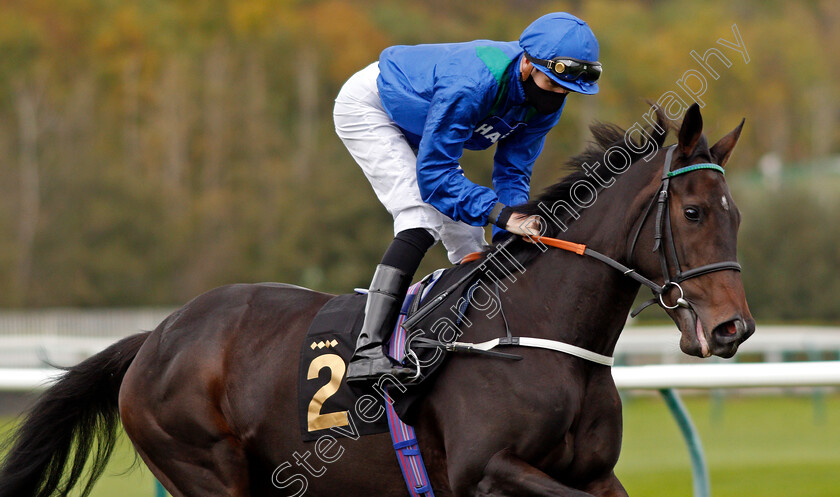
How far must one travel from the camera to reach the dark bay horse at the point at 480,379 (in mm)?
2939

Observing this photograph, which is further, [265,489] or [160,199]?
[160,199]

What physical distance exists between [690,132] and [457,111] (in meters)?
0.72

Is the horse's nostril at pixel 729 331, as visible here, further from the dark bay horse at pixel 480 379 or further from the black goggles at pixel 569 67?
the black goggles at pixel 569 67

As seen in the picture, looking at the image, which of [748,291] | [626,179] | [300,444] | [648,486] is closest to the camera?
[626,179]

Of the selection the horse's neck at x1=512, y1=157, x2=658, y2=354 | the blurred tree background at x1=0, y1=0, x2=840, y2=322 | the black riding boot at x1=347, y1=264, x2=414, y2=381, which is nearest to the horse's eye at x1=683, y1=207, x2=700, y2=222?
the horse's neck at x1=512, y1=157, x2=658, y2=354

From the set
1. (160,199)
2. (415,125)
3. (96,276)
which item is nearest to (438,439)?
(415,125)

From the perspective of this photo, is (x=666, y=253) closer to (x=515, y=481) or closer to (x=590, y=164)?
(x=590, y=164)

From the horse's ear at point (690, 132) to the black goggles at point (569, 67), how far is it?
1.35ft

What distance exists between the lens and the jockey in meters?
3.23

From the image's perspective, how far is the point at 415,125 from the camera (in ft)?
11.6

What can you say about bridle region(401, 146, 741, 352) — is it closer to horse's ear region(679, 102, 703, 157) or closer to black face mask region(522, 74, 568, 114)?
horse's ear region(679, 102, 703, 157)

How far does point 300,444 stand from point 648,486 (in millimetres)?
3097

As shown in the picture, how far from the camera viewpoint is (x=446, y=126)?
325cm

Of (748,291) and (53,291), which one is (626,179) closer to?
(748,291)
